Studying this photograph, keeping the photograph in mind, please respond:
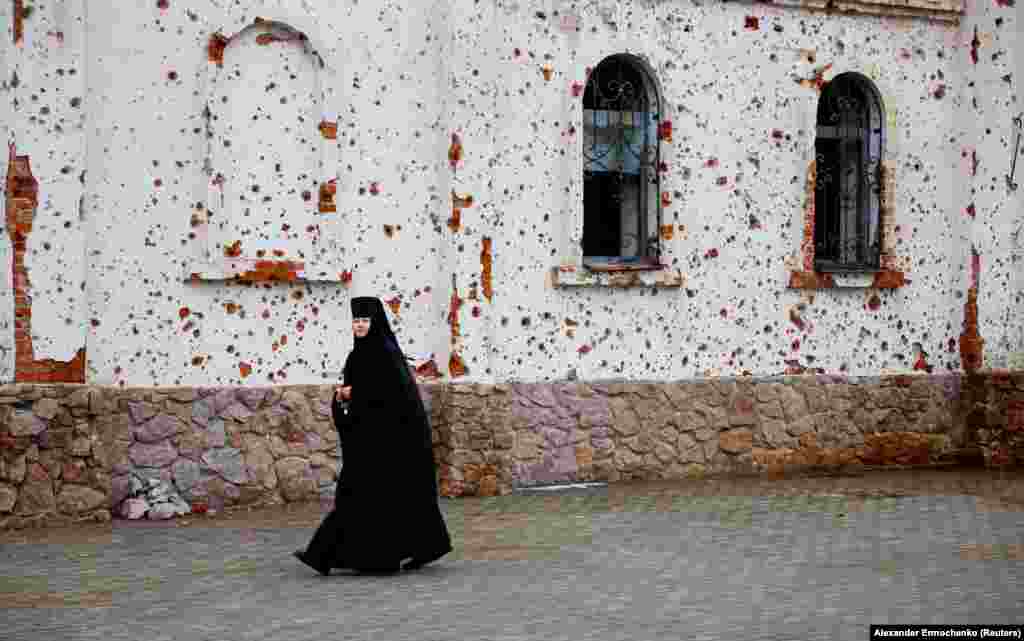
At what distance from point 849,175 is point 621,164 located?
287 centimetres

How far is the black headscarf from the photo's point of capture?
1075cm

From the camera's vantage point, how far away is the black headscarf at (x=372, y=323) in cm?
1075

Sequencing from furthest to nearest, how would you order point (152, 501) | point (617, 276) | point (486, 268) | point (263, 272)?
1. point (617, 276)
2. point (486, 268)
3. point (263, 272)
4. point (152, 501)

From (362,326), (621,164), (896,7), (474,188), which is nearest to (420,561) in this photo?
(362,326)

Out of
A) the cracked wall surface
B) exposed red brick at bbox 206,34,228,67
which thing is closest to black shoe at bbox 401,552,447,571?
the cracked wall surface

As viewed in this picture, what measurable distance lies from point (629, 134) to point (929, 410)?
14.8 ft

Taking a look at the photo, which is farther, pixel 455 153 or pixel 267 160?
pixel 455 153

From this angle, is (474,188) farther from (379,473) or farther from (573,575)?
(573,575)

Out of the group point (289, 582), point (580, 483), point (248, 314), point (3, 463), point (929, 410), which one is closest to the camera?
point (289, 582)

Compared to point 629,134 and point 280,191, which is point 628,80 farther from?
point 280,191

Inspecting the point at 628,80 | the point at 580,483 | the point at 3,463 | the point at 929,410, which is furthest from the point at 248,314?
the point at 929,410

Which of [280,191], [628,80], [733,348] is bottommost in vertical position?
[733,348]

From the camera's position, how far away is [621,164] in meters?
16.3

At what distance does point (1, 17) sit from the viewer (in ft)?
42.7
